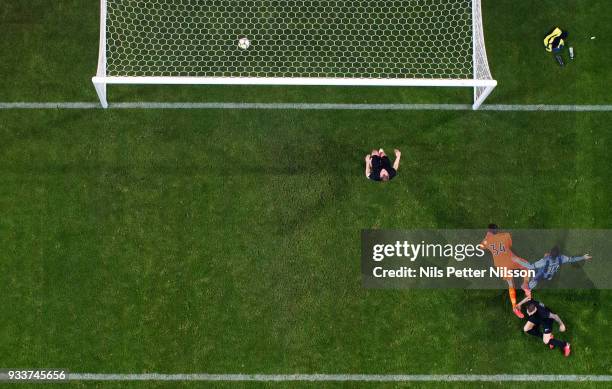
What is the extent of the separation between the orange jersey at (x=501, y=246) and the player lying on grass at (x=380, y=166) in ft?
5.13

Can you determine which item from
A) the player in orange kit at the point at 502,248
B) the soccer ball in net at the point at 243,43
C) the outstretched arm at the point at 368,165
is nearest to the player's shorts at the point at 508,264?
the player in orange kit at the point at 502,248

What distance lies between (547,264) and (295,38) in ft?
15.1

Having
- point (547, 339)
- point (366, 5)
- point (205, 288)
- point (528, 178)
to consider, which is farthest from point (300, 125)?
point (547, 339)

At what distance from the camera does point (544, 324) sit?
7594 millimetres

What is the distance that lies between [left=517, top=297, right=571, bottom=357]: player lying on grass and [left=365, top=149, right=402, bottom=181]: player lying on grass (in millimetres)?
2507

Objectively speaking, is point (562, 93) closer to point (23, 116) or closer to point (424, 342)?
point (424, 342)

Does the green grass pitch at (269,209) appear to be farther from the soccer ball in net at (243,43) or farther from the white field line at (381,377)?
the soccer ball in net at (243,43)

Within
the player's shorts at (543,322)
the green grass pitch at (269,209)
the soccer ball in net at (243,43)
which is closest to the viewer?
the player's shorts at (543,322)

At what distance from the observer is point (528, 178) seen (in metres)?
7.98

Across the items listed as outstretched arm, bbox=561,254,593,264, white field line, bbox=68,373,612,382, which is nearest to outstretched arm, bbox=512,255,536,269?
outstretched arm, bbox=561,254,593,264

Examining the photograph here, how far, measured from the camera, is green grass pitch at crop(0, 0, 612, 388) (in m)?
7.71

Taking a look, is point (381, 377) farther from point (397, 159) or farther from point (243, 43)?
point (243, 43)

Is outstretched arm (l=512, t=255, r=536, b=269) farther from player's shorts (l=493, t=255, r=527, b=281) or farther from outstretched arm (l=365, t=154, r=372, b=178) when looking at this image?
outstretched arm (l=365, t=154, r=372, b=178)

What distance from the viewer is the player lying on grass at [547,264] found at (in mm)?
7801
